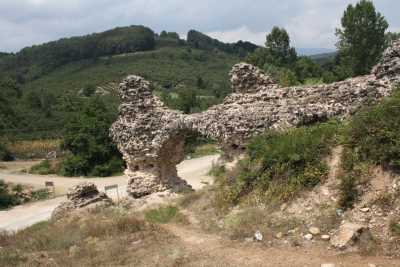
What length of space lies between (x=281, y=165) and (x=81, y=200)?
917cm

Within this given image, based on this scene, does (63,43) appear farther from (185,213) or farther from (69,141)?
(185,213)

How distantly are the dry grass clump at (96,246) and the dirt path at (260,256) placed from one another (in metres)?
0.51

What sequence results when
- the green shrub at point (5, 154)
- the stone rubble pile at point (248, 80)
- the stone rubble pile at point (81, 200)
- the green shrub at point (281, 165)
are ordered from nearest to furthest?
the green shrub at point (281, 165) < the stone rubble pile at point (248, 80) < the stone rubble pile at point (81, 200) < the green shrub at point (5, 154)

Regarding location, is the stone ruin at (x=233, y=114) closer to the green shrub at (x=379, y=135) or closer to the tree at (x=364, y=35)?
the green shrub at (x=379, y=135)

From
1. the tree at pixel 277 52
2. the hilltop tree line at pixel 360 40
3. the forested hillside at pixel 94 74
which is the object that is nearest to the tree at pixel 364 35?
the hilltop tree line at pixel 360 40

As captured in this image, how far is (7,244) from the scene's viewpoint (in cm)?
1303

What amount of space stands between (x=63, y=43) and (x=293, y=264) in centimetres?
15120

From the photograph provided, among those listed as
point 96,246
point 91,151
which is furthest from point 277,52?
point 96,246

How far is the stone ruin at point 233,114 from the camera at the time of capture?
1207 cm

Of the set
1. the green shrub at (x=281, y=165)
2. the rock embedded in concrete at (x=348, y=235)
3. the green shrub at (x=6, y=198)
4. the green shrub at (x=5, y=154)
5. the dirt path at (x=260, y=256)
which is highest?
the green shrub at (x=281, y=165)

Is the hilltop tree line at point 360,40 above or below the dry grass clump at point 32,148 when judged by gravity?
above

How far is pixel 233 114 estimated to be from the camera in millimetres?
13453

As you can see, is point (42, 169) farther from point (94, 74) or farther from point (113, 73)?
point (94, 74)

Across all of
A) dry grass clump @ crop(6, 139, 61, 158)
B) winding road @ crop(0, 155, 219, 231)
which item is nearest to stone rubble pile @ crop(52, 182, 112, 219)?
winding road @ crop(0, 155, 219, 231)
